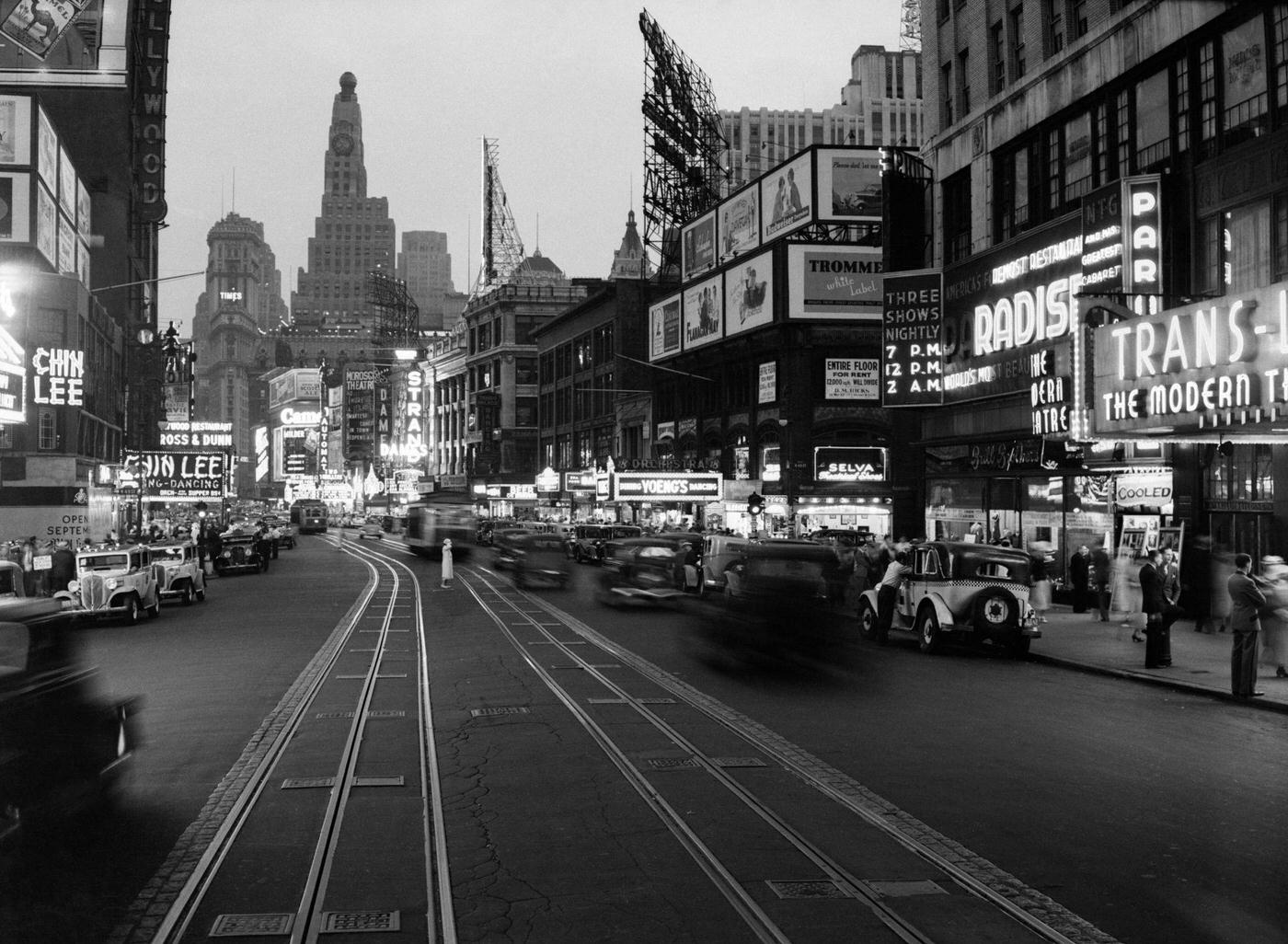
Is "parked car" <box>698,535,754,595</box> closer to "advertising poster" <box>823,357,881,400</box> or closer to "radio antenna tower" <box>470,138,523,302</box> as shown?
"advertising poster" <box>823,357,881,400</box>

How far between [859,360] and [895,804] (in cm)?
5102

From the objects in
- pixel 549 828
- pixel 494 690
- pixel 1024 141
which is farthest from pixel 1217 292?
pixel 549 828

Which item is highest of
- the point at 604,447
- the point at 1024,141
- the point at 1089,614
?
the point at 1024,141

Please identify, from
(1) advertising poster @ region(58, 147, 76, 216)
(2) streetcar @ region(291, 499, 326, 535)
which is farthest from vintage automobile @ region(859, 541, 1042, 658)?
(2) streetcar @ region(291, 499, 326, 535)

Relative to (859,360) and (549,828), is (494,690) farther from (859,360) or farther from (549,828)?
(859,360)

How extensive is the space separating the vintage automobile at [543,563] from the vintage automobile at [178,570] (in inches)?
372

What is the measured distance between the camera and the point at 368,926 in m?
6.63

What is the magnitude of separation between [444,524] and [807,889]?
53545 mm

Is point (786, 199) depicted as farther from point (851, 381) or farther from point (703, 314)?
point (851, 381)

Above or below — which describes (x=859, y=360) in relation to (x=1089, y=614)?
above

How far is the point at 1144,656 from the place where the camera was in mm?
19438

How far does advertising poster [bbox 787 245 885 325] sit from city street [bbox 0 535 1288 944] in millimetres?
39359

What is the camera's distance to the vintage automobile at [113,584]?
25.5 m

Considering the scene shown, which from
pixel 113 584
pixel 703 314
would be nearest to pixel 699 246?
pixel 703 314
